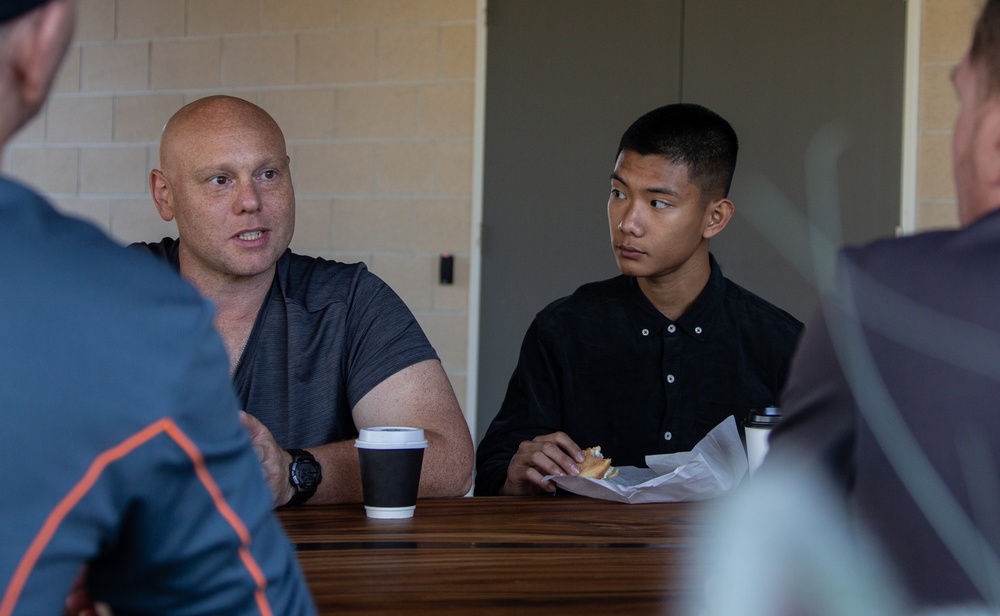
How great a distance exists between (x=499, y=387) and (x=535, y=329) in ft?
3.90

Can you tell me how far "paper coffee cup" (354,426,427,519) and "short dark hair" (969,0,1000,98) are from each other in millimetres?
852

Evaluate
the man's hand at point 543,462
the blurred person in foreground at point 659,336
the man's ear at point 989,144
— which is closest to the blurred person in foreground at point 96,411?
the man's ear at point 989,144

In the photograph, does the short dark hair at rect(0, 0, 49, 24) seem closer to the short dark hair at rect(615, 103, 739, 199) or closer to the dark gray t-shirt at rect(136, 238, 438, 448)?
the dark gray t-shirt at rect(136, 238, 438, 448)

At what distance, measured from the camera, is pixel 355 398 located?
1813 millimetres

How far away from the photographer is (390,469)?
1358mm

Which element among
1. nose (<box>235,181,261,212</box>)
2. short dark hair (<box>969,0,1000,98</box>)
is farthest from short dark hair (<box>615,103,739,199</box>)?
short dark hair (<box>969,0,1000,98</box>)

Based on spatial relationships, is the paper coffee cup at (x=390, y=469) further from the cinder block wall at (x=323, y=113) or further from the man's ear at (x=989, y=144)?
the cinder block wall at (x=323, y=113)

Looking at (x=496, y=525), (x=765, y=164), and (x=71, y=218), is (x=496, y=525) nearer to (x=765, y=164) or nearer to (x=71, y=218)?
(x=71, y=218)

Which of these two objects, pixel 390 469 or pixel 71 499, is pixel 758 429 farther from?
pixel 71 499

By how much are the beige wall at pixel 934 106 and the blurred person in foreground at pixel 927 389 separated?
2598 millimetres

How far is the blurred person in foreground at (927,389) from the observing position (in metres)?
0.64

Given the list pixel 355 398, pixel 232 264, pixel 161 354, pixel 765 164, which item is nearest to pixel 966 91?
pixel 161 354

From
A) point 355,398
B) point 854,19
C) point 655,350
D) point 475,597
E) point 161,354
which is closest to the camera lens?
point 161,354

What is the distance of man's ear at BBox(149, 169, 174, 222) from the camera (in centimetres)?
200
